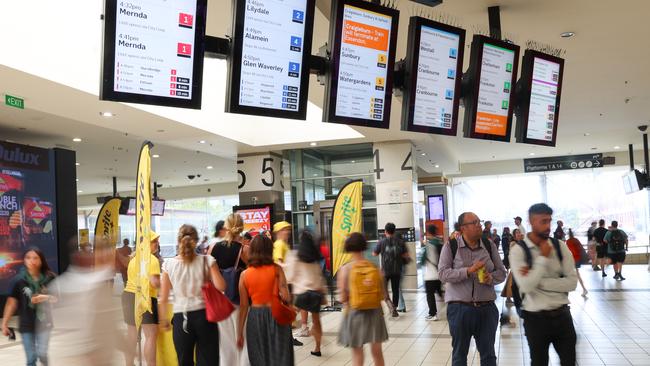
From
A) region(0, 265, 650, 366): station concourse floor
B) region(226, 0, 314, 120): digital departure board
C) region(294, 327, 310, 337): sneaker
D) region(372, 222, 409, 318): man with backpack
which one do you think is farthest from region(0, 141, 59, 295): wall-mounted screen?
region(226, 0, 314, 120): digital departure board

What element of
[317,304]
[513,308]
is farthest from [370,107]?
[513,308]

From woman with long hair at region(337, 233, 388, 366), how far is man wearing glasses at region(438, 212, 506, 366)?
0.79 m

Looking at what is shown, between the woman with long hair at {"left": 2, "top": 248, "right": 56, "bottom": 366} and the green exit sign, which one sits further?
the green exit sign

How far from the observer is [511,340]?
7.88 m

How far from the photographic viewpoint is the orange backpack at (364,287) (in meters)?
5.27

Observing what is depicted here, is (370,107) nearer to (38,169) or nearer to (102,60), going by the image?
(102,60)

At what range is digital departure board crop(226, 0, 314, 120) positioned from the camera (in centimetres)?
381

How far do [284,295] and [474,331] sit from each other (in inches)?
64.0

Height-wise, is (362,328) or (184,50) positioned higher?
(184,50)

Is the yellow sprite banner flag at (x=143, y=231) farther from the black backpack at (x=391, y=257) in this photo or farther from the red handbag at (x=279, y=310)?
the black backpack at (x=391, y=257)

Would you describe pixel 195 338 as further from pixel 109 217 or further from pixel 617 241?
pixel 617 241

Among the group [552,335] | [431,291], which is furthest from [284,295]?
[431,291]

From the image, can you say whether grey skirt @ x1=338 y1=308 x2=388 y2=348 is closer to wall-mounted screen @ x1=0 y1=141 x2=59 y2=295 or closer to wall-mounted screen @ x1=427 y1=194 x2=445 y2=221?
wall-mounted screen @ x1=0 y1=141 x2=59 y2=295

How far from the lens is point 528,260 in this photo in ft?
13.2
